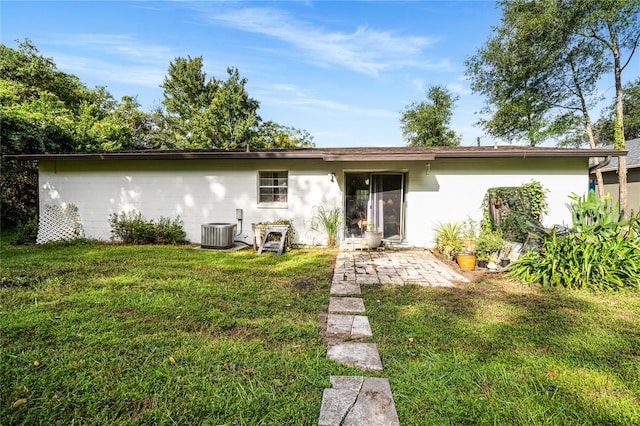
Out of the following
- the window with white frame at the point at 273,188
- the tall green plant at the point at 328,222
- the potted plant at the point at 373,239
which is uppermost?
the window with white frame at the point at 273,188

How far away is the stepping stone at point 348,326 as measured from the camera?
2.74m

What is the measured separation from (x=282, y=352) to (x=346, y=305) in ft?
4.20

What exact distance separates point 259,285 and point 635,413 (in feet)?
12.6

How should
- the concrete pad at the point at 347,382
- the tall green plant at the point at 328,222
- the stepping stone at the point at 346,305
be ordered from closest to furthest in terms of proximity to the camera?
the concrete pad at the point at 347,382 < the stepping stone at the point at 346,305 < the tall green plant at the point at 328,222

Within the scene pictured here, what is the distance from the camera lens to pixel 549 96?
13.8m

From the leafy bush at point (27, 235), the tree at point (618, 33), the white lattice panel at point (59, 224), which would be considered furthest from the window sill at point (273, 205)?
the tree at point (618, 33)

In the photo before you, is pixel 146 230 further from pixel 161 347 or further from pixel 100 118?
pixel 100 118

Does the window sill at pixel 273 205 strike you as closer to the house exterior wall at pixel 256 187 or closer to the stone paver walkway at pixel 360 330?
the house exterior wall at pixel 256 187

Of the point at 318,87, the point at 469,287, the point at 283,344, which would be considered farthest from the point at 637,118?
the point at 283,344

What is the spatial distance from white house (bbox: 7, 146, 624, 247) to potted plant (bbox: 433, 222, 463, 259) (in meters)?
0.22

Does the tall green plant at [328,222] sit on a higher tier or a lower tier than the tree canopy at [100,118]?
lower

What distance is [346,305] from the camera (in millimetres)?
3494

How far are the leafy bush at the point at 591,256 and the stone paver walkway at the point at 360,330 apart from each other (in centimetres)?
115

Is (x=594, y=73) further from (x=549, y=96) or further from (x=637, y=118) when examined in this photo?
(x=637, y=118)
